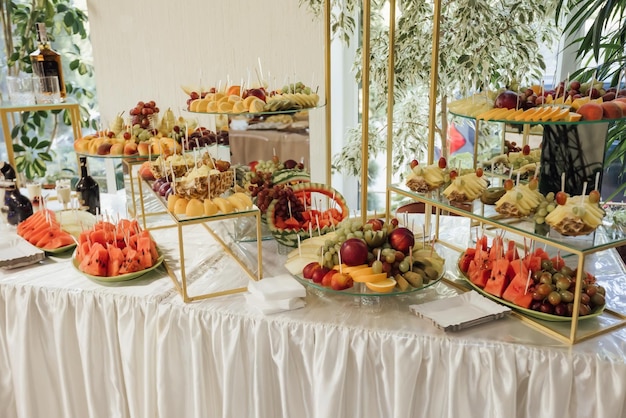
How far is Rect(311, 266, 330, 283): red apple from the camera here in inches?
57.0

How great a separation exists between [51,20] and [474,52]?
2.74 meters

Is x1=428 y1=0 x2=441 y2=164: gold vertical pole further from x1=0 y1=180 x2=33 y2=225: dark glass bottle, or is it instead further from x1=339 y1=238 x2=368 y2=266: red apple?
x1=0 y1=180 x2=33 y2=225: dark glass bottle

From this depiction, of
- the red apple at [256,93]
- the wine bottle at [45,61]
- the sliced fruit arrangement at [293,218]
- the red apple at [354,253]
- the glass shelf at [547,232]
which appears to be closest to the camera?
the glass shelf at [547,232]

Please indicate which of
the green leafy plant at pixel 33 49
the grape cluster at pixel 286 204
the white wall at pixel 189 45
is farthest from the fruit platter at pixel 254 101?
the green leafy plant at pixel 33 49

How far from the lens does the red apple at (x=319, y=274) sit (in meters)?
1.45

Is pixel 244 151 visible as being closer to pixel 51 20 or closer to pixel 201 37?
pixel 201 37

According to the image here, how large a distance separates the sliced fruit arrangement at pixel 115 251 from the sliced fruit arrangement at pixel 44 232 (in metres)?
0.15

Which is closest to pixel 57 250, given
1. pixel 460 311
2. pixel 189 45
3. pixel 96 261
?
pixel 96 261

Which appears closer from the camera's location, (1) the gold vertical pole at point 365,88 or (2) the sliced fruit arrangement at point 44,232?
(1) the gold vertical pole at point 365,88

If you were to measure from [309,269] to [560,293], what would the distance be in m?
0.61

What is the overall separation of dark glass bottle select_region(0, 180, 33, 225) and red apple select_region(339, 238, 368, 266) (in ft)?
4.41

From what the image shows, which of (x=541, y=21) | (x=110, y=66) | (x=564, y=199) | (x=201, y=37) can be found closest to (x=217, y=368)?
(x=564, y=199)

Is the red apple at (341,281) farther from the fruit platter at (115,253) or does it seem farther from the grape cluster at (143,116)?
the grape cluster at (143,116)

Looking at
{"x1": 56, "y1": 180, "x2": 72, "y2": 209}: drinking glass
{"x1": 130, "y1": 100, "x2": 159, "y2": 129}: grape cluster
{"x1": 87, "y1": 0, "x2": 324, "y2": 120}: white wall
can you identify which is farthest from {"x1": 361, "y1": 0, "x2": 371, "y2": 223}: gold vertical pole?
{"x1": 87, "y1": 0, "x2": 324, "y2": 120}: white wall
